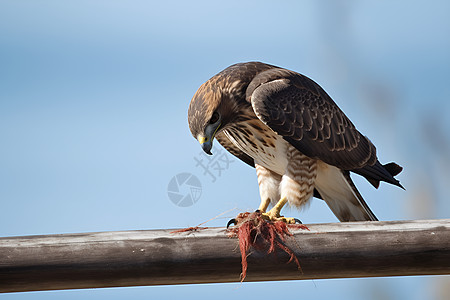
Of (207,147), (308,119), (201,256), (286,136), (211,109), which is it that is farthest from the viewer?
(308,119)

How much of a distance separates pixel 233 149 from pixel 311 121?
0.68 m

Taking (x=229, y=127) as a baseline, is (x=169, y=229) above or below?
below

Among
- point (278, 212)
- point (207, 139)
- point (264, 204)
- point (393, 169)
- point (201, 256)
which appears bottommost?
point (201, 256)

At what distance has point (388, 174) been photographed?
16.0 ft

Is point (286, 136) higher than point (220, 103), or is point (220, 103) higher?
point (220, 103)

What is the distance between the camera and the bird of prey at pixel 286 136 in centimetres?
434

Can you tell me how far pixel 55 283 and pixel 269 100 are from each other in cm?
205

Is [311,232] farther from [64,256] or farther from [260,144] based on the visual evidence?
[260,144]

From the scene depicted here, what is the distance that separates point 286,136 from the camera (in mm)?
4426

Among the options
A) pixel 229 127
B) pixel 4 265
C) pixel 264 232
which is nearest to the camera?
pixel 4 265

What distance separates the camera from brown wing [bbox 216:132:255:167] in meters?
4.96

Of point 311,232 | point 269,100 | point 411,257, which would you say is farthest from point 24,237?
point 269,100

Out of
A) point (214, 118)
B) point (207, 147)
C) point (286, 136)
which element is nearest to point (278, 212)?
point (286, 136)

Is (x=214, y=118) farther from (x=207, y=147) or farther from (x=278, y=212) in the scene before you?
(x=278, y=212)
